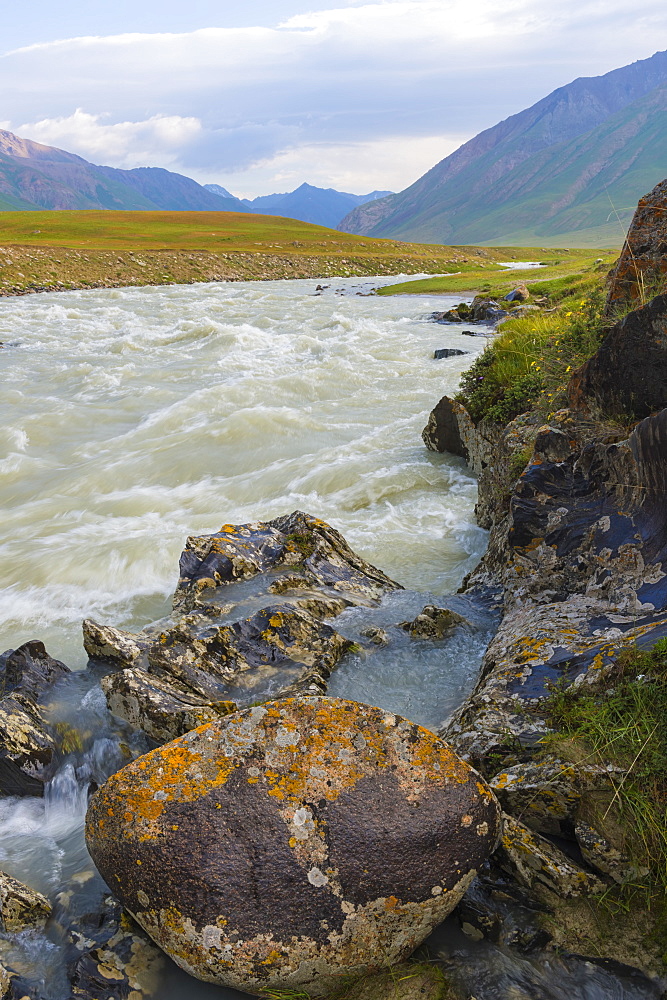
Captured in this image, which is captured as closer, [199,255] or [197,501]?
[197,501]

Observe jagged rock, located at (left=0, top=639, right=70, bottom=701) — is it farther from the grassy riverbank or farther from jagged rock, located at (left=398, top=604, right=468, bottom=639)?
the grassy riverbank

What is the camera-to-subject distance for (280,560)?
343 inches

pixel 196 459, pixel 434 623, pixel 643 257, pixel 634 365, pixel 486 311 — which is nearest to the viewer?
pixel 634 365

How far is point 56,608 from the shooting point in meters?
10.1

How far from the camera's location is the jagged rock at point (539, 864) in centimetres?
396

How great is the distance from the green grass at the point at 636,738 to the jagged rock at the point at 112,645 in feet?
15.8

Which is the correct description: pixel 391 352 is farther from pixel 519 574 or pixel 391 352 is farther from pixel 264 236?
pixel 264 236

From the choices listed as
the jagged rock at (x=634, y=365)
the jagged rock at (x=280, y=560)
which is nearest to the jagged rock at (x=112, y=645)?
the jagged rock at (x=280, y=560)

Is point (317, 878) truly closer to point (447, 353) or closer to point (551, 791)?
point (551, 791)

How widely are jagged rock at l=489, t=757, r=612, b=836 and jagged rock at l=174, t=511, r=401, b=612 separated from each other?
13.4 ft

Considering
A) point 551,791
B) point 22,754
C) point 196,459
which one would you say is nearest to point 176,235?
point 196,459

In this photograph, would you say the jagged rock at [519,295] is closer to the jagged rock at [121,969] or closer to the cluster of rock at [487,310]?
the cluster of rock at [487,310]

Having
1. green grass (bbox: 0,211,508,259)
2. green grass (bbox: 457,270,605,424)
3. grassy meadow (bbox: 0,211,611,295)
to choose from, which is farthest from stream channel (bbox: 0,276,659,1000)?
green grass (bbox: 0,211,508,259)

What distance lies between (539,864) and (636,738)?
100 centimetres
